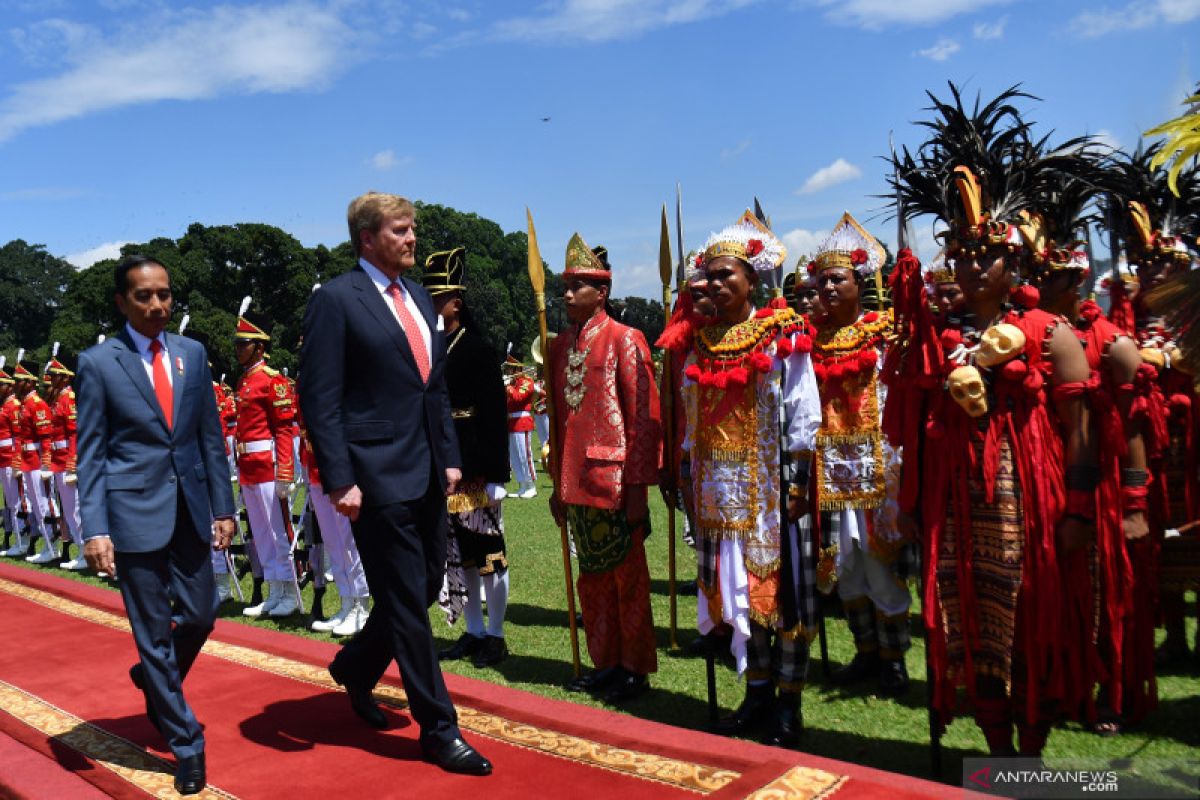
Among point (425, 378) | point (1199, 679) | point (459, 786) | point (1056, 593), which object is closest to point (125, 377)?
point (425, 378)

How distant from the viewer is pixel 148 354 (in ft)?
14.0

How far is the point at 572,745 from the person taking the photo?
13.9 ft

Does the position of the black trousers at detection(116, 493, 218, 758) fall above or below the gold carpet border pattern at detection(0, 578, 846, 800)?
above

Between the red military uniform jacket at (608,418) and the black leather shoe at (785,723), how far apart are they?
4.41ft

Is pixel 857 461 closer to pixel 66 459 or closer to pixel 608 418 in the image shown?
pixel 608 418

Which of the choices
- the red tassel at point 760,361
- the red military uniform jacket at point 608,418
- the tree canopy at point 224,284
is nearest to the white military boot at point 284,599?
the red military uniform jacket at point 608,418

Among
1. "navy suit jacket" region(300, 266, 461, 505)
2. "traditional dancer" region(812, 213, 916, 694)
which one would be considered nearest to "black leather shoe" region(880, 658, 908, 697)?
"traditional dancer" region(812, 213, 916, 694)

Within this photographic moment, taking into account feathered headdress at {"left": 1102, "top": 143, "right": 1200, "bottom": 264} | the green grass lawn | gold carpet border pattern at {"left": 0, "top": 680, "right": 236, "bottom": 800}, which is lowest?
the green grass lawn

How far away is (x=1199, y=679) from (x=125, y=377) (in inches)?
221

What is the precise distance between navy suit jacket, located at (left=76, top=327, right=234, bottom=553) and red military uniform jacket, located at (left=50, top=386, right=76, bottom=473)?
26.3 ft

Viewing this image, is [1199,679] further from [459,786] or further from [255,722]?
[255,722]

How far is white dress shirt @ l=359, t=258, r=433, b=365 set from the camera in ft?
13.6

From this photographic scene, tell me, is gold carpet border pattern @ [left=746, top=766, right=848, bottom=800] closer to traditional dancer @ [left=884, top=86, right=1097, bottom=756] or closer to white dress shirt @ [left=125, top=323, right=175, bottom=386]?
traditional dancer @ [left=884, top=86, right=1097, bottom=756]

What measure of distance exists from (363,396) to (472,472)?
207 cm
